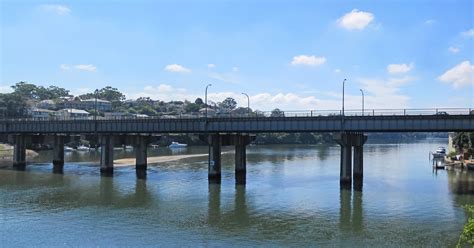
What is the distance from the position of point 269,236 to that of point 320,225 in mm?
5950

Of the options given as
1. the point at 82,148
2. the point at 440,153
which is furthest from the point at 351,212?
the point at 82,148

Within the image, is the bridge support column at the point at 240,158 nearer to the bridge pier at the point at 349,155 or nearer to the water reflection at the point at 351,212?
the bridge pier at the point at 349,155

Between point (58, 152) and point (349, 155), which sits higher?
point (349, 155)

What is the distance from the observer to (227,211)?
4625cm

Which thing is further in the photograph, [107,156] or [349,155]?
[107,156]

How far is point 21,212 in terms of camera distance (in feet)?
143

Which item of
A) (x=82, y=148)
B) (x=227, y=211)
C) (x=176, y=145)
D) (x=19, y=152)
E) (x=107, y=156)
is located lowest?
(x=176, y=145)

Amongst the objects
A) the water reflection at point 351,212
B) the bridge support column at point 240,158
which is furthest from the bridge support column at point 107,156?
the water reflection at point 351,212

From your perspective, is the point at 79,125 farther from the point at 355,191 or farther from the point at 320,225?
the point at 320,225

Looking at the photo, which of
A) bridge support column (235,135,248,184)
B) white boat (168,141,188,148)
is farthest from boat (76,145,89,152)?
bridge support column (235,135,248,184)

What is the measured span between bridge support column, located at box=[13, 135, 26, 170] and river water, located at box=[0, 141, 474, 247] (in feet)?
56.6

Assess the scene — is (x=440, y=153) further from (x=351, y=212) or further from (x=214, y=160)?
(x=351, y=212)

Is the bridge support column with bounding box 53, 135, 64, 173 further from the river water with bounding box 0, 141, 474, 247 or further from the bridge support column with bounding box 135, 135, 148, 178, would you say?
the bridge support column with bounding box 135, 135, 148, 178

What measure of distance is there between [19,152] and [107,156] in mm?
23049
